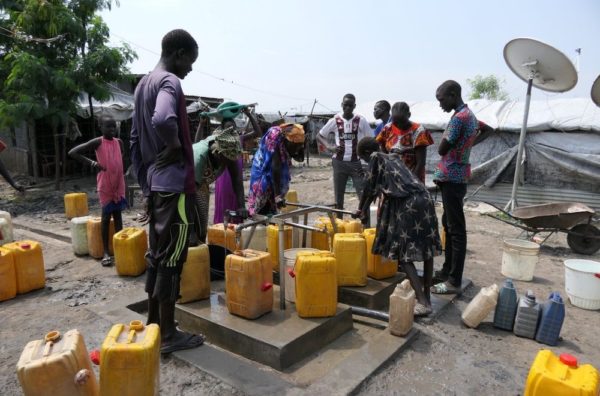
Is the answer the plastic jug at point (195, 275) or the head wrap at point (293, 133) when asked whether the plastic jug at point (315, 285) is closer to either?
the plastic jug at point (195, 275)

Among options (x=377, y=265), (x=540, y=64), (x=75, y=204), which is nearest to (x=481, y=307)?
(x=377, y=265)

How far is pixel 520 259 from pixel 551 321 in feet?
5.55

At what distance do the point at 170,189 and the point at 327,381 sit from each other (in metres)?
1.60

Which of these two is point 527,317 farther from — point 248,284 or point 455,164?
point 248,284

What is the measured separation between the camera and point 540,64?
732 centimetres

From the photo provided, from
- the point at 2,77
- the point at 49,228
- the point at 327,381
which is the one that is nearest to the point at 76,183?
the point at 2,77

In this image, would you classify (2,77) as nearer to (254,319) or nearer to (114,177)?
(114,177)

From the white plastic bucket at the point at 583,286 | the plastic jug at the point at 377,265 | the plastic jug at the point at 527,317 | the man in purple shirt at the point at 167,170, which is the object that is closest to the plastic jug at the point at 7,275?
the man in purple shirt at the point at 167,170

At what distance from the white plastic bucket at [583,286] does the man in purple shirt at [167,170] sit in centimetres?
383

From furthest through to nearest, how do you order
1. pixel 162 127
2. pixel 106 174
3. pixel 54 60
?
pixel 54 60
pixel 106 174
pixel 162 127

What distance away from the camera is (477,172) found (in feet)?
34.4

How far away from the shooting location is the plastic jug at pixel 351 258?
3822 millimetres

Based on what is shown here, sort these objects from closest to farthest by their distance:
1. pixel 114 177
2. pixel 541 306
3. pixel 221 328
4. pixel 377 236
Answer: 1. pixel 221 328
2. pixel 541 306
3. pixel 377 236
4. pixel 114 177

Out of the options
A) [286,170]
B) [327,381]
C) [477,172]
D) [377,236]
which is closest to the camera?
[327,381]
